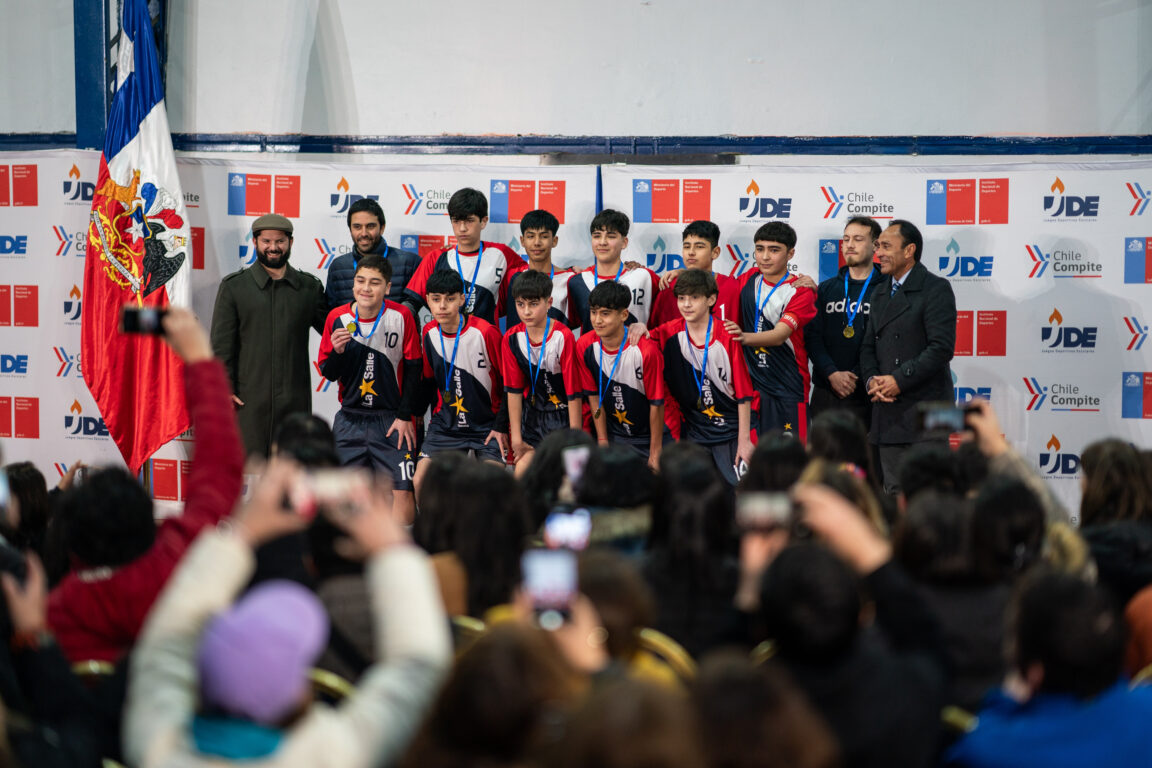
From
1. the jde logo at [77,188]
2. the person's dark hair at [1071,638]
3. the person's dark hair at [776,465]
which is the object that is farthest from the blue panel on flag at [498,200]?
the person's dark hair at [1071,638]

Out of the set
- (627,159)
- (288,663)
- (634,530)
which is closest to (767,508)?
(634,530)

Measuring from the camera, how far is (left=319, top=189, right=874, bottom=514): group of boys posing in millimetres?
6352

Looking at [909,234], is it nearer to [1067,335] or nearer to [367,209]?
[1067,335]

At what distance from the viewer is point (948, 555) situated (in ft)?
8.36

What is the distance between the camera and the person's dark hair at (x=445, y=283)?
643 centimetres

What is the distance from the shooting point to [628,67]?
26.0ft

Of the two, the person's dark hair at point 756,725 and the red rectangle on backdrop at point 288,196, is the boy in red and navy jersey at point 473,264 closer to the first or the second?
the red rectangle on backdrop at point 288,196

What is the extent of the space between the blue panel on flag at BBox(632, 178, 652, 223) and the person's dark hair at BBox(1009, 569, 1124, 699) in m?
5.60

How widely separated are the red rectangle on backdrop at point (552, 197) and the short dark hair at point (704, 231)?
3.21 feet

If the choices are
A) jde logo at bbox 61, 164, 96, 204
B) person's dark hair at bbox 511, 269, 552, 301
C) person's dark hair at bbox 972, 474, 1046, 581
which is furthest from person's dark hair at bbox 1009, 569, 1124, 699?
jde logo at bbox 61, 164, 96, 204

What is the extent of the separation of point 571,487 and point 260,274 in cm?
422

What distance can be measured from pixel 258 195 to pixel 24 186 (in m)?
1.70

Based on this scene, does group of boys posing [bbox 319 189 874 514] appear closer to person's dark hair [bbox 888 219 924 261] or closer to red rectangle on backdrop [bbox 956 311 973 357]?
person's dark hair [bbox 888 219 924 261]

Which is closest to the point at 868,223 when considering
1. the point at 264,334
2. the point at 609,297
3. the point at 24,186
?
the point at 609,297
